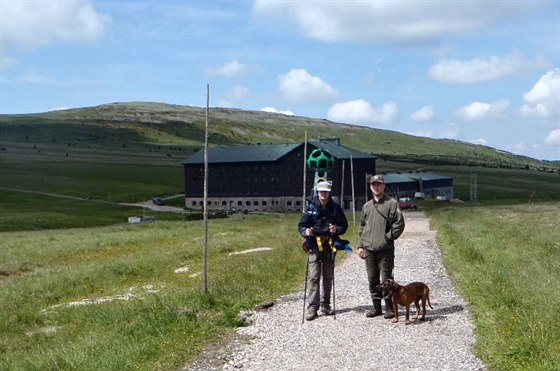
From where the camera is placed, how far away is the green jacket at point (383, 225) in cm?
1255

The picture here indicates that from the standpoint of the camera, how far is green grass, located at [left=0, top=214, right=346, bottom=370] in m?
10.7

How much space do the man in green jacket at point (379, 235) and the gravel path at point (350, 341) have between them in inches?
21.6

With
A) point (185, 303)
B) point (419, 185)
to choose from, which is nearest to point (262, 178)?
point (419, 185)

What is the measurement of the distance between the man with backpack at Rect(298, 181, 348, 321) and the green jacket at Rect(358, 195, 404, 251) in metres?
0.48

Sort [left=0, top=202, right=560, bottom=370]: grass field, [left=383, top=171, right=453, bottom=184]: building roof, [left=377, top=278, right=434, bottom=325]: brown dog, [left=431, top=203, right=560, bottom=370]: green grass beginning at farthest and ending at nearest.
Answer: [left=383, top=171, right=453, bottom=184]: building roof, [left=377, top=278, right=434, bottom=325]: brown dog, [left=0, top=202, right=560, bottom=370]: grass field, [left=431, top=203, right=560, bottom=370]: green grass

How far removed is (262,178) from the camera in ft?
362

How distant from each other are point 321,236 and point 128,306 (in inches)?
196

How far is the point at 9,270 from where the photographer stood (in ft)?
97.0

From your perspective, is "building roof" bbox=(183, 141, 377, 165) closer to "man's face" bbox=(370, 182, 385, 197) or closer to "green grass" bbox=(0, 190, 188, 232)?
"green grass" bbox=(0, 190, 188, 232)

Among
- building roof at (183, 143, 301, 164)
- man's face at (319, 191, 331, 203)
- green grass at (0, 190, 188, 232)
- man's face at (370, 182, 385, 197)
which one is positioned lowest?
green grass at (0, 190, 188, 232)

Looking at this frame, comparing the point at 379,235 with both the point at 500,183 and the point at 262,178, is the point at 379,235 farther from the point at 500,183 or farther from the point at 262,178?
the point at 500,183

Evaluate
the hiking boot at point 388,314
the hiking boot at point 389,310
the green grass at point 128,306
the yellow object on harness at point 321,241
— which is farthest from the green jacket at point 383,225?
the green grass at point 128,306

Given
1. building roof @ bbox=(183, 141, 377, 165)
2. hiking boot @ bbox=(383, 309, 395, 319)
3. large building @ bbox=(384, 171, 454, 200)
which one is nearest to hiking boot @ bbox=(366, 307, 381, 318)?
hiking boot @ bbox=(383, 309, 395, 319)

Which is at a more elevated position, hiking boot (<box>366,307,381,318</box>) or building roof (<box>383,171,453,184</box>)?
building roof (<box>383,171,453,184</box>)
